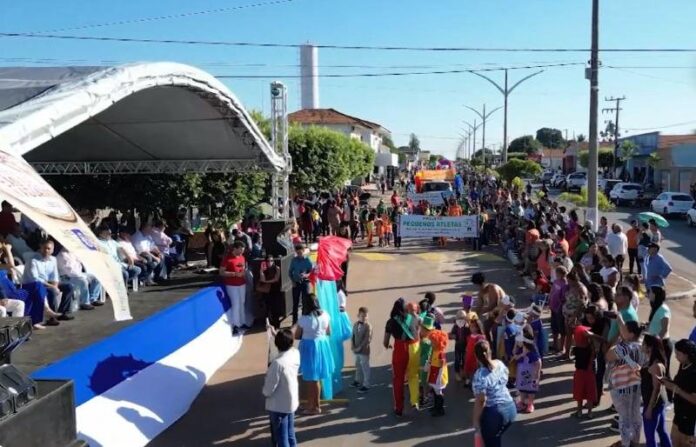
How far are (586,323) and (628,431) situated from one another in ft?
5.08

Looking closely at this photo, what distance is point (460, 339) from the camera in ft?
29.6

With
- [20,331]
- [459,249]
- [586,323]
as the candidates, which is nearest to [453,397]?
[586,323]

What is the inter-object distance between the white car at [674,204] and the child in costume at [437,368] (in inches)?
1099

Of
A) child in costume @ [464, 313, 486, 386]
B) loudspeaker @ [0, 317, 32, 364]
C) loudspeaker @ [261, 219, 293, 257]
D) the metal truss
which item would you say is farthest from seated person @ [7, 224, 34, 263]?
loudspeaker @ [0, 317, 32, 364]

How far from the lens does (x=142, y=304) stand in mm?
10531

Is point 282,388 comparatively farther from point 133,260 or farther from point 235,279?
point 133,260

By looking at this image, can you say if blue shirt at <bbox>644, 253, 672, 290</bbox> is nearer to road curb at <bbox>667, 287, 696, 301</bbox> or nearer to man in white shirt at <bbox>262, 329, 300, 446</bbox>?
road curb at <bbox>667, 287, 696, 301</bbox>

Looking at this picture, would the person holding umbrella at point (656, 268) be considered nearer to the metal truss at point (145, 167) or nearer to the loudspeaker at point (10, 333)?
the metal truss at point (145, 167)

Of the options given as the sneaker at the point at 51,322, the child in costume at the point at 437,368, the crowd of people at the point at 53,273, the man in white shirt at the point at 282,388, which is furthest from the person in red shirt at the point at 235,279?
the man in white shirt at the point at 282,388

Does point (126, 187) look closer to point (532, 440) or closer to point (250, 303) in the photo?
point (250, 303)

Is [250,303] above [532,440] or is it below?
above

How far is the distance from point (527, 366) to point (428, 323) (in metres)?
1.31

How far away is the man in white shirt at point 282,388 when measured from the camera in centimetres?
646

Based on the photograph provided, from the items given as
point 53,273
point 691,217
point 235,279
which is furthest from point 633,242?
point 691,217
